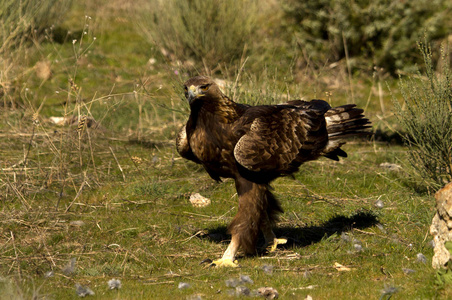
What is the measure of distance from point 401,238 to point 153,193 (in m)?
3.44

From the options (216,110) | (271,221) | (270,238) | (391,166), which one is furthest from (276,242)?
(391,166)

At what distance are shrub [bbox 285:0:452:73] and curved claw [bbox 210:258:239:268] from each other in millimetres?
8953

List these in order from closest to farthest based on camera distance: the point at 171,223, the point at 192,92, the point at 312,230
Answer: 1. the point at 192,92
2. the point at 312,230
3. the point at 171,223

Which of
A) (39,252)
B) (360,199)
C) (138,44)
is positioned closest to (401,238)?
(360,199)

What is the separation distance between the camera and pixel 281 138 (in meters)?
6.54

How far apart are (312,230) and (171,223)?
5.73 ft

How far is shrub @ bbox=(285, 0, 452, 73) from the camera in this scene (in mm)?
14258

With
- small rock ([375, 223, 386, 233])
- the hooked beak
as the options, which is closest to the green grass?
A: small rock ([375, 223, 386, 233])

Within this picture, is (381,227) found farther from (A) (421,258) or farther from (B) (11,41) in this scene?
(B) (11,41)

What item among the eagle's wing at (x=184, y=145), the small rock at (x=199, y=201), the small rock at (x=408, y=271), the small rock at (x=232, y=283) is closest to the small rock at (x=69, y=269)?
the small rock at (x=232, y=283)

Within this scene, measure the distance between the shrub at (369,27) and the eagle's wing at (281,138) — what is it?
7.79 metres

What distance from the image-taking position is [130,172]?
9.37 metres

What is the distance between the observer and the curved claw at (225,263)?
6227 millimetres

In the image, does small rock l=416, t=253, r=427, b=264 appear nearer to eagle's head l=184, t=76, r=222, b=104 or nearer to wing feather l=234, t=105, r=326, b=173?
wing feather l=234, t=105, r=326, b=173
